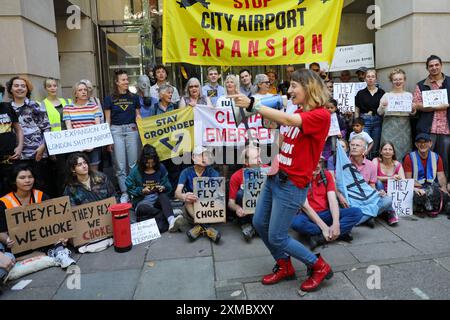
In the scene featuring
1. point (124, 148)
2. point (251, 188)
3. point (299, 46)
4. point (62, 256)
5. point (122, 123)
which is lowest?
point (62, 256)

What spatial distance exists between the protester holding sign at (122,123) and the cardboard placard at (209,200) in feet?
5.20

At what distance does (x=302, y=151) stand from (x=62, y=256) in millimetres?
2800

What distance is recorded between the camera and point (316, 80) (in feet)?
9.64

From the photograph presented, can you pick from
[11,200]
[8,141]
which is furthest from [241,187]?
[8,141]

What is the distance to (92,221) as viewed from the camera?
4.39 metres

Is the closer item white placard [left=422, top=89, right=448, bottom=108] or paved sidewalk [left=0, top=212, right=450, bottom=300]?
paved sidewalk [left=0, top=212, right=450, bottom=300]

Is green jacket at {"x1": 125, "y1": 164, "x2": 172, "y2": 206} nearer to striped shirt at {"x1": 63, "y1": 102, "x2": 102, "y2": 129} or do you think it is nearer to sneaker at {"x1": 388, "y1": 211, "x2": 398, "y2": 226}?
striped shirt at {"x1": 63, "y1": 102, "x2": 102, "y2": 129}

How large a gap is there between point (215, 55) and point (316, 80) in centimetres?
246

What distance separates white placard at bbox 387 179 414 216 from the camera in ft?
16.4

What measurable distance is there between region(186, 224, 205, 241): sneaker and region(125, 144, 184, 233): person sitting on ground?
337 mm

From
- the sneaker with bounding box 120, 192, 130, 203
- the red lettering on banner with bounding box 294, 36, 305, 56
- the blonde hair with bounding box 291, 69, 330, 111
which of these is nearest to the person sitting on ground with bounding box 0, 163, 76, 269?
Result: the sneaker with bounding box 120, 192, 130, 203

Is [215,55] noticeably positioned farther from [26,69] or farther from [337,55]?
[337,55]

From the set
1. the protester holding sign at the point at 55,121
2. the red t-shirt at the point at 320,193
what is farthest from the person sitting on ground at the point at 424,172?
the protester holding sign at the point at 55,121

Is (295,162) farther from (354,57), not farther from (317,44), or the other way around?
(354,57)
